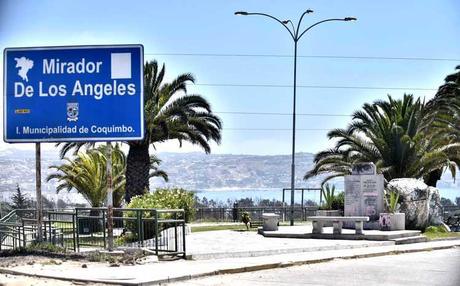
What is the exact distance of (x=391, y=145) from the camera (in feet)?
118

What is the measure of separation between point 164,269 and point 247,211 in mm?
32609

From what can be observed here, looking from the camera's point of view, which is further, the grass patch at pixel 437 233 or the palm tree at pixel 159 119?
the palm tree at pixel 159 119

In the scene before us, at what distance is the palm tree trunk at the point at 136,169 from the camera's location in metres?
33.7

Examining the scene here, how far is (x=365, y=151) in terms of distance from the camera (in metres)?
37.8

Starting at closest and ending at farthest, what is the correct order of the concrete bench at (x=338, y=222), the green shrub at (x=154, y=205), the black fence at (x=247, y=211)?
the green shrub at (x=154, y=205)
the concrete bench at (x=338, y=222)
the black fence at (x=247, y=211)

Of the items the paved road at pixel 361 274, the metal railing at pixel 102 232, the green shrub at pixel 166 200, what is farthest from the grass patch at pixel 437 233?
the metal railing at pixel 102 232

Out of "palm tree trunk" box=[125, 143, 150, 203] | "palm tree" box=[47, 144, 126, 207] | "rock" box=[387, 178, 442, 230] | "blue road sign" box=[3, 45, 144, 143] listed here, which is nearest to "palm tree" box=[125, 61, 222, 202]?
"palm tree trunk" box=[125, 143, 150, 203]

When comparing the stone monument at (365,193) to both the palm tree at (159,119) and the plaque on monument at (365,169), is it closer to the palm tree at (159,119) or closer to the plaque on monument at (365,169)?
the plaque on monument at (365,169)

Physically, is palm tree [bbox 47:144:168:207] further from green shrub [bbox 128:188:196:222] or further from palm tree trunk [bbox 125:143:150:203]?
green shrub [bbox 128:188:196:222]

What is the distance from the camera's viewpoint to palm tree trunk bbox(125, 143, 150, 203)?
33656 millimetres

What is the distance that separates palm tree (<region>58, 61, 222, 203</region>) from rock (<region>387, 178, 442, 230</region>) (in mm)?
10695

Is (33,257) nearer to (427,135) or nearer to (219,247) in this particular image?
(219,247)

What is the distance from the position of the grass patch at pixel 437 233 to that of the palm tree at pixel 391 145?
6247 millimetres

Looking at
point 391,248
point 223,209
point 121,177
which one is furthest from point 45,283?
point 223,209
